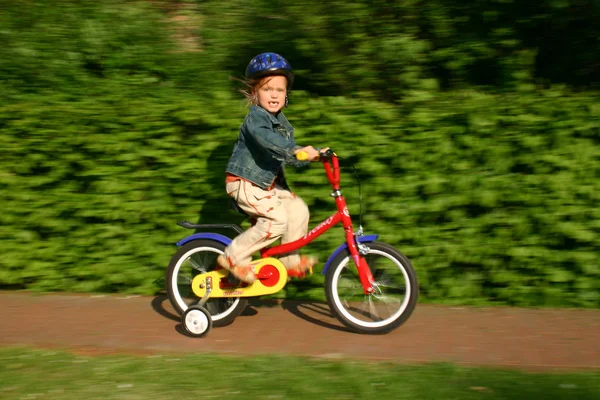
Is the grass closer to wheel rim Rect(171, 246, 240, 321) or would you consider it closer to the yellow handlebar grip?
wheel rim Rect(171, 246, 240, 321)

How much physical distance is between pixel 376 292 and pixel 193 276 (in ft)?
4.72

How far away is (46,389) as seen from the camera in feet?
14.7

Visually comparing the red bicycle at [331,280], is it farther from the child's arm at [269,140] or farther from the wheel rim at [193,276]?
the child's arm at [269,140]

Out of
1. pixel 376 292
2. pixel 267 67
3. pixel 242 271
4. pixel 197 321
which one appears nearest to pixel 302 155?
pixel 267 67

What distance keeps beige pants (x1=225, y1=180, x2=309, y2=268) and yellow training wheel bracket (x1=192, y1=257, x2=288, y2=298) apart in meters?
0.14

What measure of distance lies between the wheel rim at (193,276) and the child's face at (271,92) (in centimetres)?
121

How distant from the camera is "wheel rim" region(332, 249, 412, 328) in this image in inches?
216

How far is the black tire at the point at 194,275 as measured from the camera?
584cm

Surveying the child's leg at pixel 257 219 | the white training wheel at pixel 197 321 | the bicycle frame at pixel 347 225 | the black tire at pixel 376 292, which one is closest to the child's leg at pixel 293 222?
the child's leg at pixel 257 219

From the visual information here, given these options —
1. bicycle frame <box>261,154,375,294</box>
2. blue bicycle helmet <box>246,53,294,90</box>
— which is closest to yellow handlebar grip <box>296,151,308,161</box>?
bicycle frame <box>261,154,375,294</box>

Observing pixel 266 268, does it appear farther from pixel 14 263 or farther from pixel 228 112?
pixel 14 263

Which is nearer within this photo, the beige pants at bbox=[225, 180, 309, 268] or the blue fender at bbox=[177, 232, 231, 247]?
the beige pants at bbox=[225, 180, 309, 268]

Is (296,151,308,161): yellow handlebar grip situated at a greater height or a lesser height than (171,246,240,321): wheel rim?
greater

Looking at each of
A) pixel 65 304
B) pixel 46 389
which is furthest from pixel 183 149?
pixel 46 389
